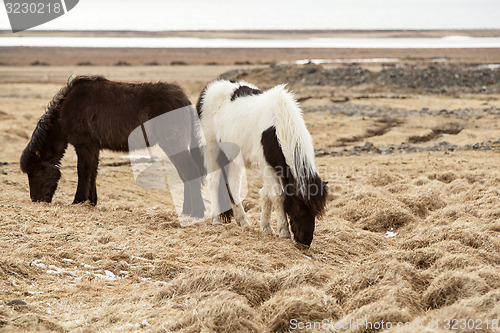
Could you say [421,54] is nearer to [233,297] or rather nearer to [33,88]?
[33,88]

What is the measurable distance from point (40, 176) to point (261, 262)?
202 inches

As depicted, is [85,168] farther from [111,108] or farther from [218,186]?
[218,186]

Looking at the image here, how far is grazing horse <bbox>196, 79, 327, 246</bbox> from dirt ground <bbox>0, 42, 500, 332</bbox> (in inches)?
18.6

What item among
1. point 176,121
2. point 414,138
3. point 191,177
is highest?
point 176,121

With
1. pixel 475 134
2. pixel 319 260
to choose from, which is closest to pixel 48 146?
pixel 319 260

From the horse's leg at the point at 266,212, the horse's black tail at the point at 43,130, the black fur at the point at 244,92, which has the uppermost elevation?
the black fur at the point at 244,92

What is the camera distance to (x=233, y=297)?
16.2 ft

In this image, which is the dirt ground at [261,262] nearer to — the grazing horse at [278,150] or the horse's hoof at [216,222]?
the horse's hoof at [216,222]

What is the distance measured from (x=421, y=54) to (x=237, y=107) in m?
70.4

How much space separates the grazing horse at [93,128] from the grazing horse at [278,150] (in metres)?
0.96

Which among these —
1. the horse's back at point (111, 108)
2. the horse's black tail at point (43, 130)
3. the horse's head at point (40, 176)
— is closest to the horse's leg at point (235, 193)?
the horse's back at point (111, 108)

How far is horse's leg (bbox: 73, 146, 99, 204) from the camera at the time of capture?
30.4ft

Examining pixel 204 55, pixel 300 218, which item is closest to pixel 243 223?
pixel 300 218

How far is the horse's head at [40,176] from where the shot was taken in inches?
375
